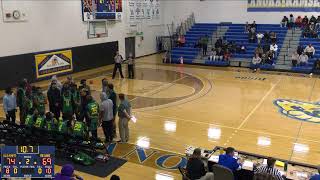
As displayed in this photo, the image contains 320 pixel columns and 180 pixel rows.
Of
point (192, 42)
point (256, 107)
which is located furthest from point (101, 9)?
point (256, 107)

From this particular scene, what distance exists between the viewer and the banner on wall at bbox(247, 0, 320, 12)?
2506cm

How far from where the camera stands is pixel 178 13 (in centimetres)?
3036

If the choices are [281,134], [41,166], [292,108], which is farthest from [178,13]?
[41,166]

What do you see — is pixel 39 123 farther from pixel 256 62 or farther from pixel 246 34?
pixel 246 34

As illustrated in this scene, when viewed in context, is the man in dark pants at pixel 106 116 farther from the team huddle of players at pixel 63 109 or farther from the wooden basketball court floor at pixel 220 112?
the wooden basketball court floor at pixel 220 112

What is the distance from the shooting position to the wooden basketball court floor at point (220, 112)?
9.47m

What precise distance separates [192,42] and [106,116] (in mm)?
18894

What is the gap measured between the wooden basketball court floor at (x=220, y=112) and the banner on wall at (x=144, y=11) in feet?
21.8

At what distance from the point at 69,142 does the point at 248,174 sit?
457 cm

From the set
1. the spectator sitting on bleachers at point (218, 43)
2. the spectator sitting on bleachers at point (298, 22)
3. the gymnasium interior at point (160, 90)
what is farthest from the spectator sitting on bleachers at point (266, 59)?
the spectator sitting on bleachers at point (298, 22)

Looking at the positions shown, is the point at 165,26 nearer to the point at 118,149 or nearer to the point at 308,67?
A: the point at 308,67

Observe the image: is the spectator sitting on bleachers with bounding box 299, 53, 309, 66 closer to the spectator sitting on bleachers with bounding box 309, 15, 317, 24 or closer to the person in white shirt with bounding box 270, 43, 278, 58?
the person in white shirt with bounding box 270, 43, 278, 58

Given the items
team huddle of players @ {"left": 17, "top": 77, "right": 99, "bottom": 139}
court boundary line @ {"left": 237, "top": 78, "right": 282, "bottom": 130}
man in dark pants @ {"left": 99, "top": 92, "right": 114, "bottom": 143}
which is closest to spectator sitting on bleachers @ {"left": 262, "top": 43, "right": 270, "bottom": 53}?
court boundary line @ {"left": 237, "top": 78, "right": 282, "bottom": 130}
